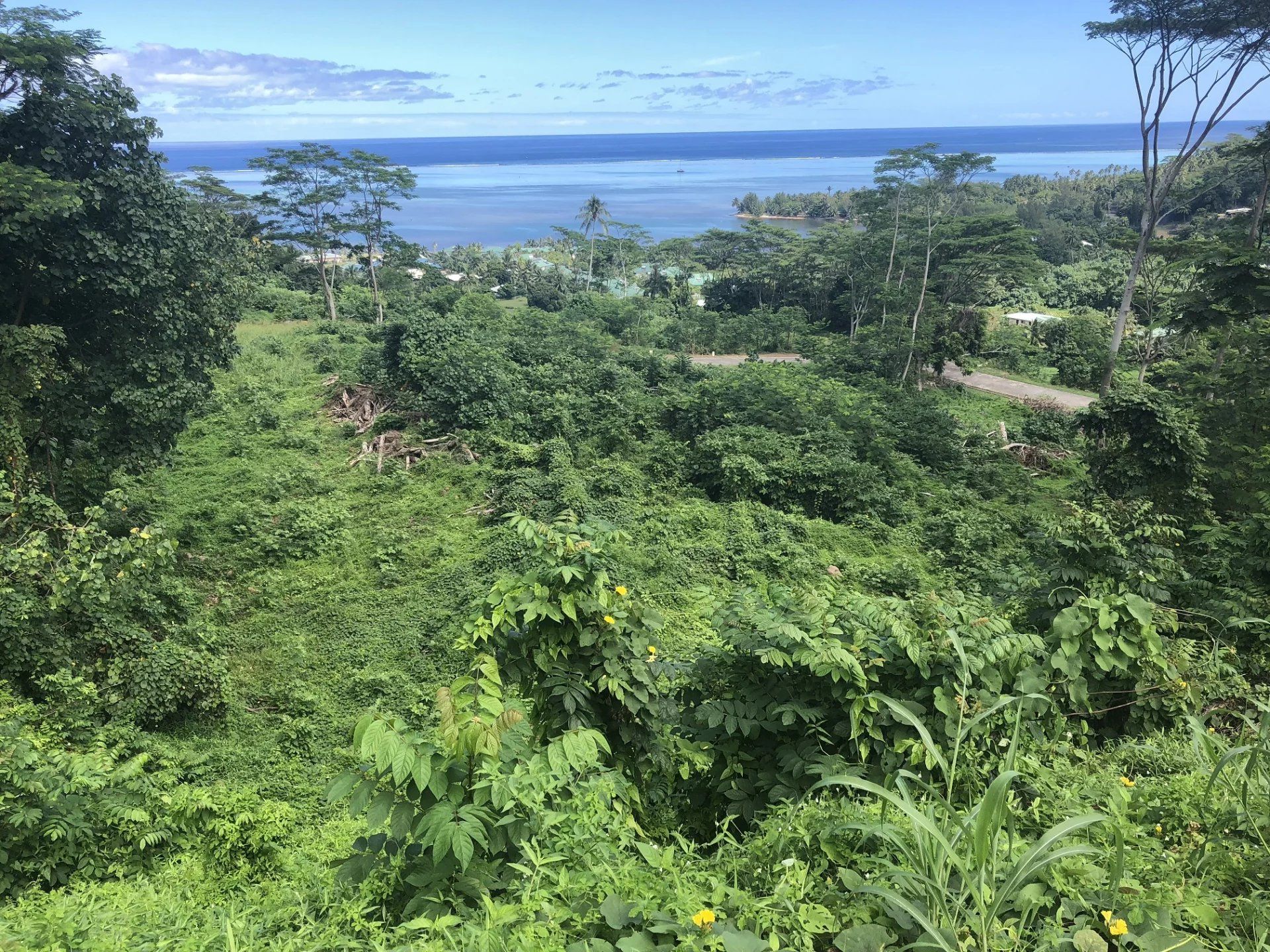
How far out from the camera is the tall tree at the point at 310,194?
22.1m

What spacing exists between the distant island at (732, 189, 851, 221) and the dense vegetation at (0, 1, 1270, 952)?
156 feet

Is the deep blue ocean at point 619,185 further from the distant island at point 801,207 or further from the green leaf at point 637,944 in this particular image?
the green leaf at point 637,944

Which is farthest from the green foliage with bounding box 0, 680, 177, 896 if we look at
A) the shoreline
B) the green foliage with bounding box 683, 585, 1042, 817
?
the shoreline

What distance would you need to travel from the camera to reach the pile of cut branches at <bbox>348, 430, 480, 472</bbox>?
34.1 ft

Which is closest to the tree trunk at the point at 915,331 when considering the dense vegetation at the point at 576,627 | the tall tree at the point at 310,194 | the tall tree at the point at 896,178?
the tall tree at the point at 896,178

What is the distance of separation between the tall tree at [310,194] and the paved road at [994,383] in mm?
11928

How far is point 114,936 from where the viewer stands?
2072 millimetres

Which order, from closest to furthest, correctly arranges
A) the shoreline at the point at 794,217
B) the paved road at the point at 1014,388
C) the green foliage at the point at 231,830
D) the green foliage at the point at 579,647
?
the green foliage at the point at 579,647, the green foliage at the point at 231,830, the paved road at the point at 1014,388, the shoreline at the point at 794,217

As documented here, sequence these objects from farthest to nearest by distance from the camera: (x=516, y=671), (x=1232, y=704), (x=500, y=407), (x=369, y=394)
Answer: (x=369, y=394), (x=500, y=407), (x=1232, y=704), (x=516, y=671)

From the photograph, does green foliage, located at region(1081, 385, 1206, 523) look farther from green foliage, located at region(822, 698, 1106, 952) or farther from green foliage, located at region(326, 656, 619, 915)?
green foliage, located at region(326, 656, 619, 915)

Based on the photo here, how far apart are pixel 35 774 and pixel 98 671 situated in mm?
2016

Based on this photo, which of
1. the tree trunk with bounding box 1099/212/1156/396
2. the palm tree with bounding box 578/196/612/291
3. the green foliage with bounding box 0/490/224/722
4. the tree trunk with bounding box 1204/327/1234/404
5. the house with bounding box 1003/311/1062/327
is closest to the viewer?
the green foliage with bounding box 0/490/224/722

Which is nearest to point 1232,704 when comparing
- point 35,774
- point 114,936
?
point 114,936

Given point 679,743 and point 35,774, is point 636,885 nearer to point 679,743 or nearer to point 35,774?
point 679,743
